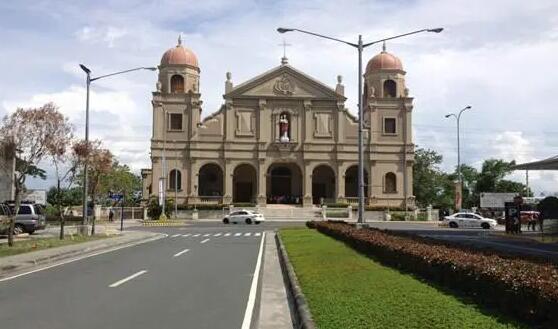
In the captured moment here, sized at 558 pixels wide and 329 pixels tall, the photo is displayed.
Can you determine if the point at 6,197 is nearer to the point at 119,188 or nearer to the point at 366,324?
the point at 119,188

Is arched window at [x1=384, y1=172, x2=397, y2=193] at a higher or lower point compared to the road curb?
higher

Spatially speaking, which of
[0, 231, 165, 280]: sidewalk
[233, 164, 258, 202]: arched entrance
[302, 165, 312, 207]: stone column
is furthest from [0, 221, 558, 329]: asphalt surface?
[233, 164, 258, 202]: arched entrance

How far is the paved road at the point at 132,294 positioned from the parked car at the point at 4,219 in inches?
449

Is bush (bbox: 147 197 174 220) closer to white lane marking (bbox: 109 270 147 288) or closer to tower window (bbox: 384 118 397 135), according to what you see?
tower window (bbox: 384 118 397 135)

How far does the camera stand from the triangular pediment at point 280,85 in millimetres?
76938

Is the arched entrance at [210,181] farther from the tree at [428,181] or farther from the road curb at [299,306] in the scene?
the road curb at [299,306]

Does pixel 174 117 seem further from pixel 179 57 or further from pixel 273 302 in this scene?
pixel 273 302

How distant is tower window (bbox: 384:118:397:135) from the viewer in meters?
79.0

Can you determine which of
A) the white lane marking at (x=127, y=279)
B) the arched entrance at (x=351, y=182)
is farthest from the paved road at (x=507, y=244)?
the arched entrance at (x=351, y=182)

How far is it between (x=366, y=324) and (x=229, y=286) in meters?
6.36

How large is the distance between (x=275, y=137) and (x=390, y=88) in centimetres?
1503

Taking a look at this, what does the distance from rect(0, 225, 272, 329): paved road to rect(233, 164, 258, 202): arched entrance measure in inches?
2321

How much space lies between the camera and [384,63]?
79125 millimetres

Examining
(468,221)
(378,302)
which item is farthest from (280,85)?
(378,302)
